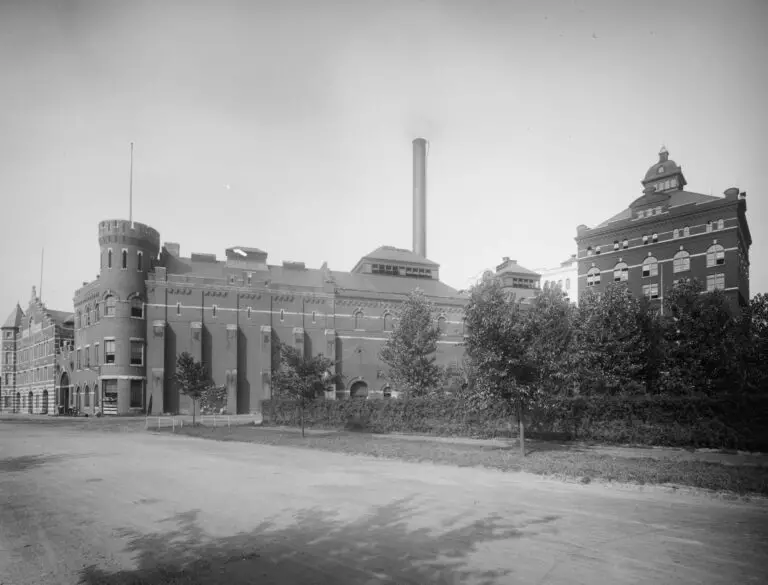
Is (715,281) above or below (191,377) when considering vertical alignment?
above

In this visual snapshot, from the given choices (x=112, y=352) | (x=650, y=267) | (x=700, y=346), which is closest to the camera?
(x=700, y=346)

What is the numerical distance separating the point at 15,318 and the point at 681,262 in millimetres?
102400

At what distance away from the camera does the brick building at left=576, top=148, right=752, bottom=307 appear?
2063 inches

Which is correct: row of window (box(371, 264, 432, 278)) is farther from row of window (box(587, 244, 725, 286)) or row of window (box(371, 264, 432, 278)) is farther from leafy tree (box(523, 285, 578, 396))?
leafy tree (box(523, 285, 578, 396))

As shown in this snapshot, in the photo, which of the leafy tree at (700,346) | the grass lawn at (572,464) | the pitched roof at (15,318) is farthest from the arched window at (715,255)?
the pitched roof at (15,318)

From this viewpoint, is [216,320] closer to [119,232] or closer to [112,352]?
[112,352]

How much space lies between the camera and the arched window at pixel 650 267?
57438 mm

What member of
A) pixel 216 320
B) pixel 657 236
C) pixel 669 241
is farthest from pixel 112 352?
pixel 669 241

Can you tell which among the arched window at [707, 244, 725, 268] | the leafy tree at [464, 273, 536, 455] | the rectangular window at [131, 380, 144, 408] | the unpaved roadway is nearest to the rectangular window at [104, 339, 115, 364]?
the rectangular window at [131, 380, 144, 408]

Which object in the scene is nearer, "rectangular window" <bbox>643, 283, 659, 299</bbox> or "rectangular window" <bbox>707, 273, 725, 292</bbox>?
"rectangular window" <bbox>707, 273, 725, 292</bbox>

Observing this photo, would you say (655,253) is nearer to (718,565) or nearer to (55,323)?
(718,565)

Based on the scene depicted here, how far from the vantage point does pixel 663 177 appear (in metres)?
59.0

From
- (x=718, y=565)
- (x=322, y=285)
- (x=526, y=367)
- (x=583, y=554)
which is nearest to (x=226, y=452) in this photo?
(x=526, y=367)

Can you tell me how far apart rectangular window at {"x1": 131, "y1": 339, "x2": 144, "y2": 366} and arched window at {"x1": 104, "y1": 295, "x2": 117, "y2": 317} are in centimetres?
373
